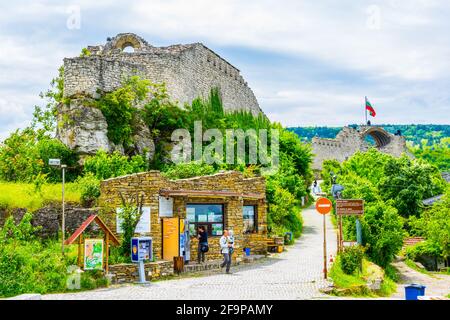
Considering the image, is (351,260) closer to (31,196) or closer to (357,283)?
(357,283)

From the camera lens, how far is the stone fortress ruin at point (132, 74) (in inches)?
1256

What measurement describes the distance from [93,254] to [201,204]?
644cm

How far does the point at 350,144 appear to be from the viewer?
81.1 meters

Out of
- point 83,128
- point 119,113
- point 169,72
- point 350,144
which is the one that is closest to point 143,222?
point 83,128

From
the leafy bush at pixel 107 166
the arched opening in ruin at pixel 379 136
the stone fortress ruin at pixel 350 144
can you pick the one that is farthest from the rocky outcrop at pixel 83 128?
the arched opening in ruin at pixel 379 136

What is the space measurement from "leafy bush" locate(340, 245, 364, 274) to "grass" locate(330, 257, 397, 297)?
16cm

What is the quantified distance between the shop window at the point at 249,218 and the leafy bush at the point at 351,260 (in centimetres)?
650

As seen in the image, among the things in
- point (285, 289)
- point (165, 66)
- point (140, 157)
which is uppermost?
point (165, 66)

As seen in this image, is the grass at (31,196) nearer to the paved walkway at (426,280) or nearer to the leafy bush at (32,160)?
the leafy bush at (32,160)

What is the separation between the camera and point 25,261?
15984 millimetres

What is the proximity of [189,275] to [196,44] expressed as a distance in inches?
1041

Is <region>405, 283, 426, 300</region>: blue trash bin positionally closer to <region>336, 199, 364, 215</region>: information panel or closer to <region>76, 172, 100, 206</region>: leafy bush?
<region>336, 199, 364, 215</region>: information panel
